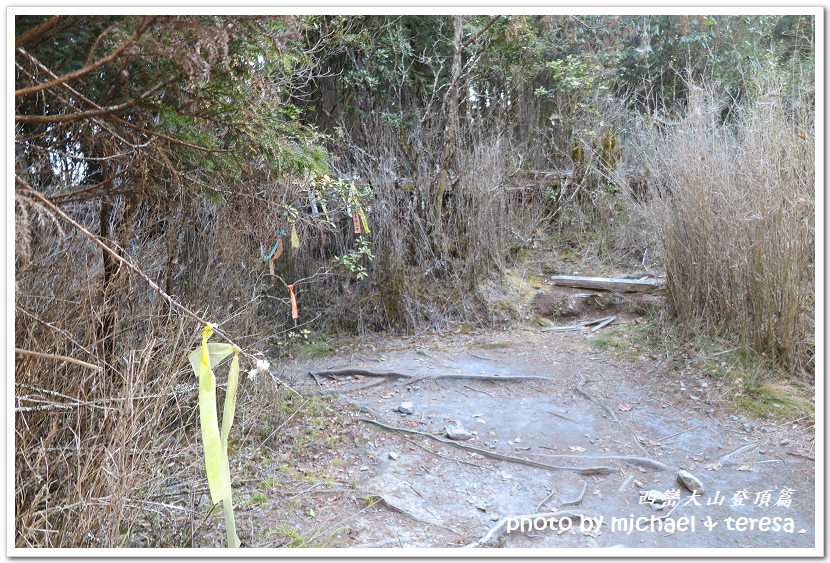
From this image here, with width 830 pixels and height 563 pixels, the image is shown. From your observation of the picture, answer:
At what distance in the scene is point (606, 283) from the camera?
625 centimetres

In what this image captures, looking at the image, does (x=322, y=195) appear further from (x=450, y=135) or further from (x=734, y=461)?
(x=734, y=461)

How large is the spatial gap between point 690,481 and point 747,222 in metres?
2.14

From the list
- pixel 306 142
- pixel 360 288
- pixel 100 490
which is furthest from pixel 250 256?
pixel 360 288

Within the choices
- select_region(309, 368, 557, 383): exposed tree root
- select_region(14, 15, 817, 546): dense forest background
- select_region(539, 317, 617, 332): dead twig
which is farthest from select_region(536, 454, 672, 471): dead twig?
select_region(539, 317, 617, 332): dead twig

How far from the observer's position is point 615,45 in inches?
360

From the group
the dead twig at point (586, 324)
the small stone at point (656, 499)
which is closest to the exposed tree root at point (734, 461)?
the small stone at point (656, 499)

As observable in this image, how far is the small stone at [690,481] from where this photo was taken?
270 centimetres

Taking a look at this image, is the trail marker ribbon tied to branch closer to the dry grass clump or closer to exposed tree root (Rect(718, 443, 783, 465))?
exposed tree root (Rect(718, 443, 783, 465))

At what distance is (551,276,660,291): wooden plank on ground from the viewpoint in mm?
6039

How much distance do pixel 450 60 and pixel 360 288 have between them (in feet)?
12.9

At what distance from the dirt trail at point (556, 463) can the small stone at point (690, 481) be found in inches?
1.3

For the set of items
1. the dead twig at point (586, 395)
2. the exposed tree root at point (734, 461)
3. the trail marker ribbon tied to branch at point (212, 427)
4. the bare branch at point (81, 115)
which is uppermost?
the bare branch at point (81, 115)

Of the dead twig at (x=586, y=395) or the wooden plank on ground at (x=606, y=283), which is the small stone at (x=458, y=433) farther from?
the wooden plank on ground at (x=606, y=283)

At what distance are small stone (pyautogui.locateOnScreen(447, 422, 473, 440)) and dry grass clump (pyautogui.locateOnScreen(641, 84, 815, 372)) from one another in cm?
227
